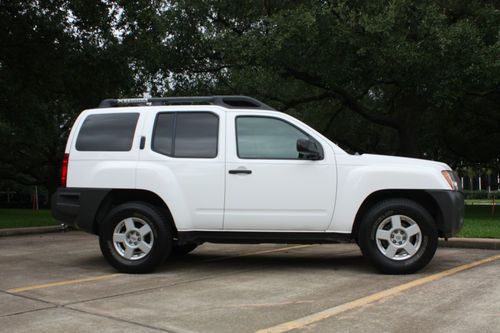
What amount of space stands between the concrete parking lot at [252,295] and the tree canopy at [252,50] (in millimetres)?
7410

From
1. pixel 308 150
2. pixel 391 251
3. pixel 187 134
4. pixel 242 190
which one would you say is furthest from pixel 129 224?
pixel 391 251

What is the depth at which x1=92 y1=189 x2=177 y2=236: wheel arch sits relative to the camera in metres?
7.29

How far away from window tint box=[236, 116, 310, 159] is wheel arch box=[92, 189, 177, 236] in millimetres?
1217

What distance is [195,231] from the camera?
715 centimetres

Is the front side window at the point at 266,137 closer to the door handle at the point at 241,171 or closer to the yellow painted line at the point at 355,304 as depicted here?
the door handle at the point at 241,171

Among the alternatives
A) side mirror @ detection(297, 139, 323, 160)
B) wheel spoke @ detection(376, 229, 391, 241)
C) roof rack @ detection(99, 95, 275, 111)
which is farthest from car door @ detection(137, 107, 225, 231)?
wheel spoke @ detection(376, 229, 391, 241)

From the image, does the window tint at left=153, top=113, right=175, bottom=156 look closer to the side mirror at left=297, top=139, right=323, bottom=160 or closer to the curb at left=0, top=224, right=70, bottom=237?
the side mirror at left=297, top=139, right=323, bottom=160

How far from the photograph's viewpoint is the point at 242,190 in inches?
277

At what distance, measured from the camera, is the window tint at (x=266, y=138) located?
23.3ft

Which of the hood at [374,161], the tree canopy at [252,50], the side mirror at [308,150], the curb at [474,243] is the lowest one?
the curb at [474,243]

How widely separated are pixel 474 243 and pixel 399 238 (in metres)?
3.27

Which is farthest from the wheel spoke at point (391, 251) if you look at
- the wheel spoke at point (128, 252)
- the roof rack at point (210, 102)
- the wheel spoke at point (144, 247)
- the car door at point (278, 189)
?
the wheel spoke at point (128, 252)

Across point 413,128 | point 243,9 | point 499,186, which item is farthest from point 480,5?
point 499,186

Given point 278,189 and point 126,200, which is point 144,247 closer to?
point 126,200
